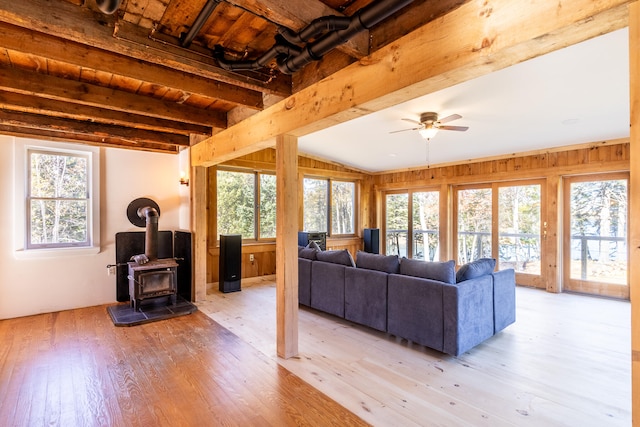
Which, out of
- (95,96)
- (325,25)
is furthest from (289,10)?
(95,96)

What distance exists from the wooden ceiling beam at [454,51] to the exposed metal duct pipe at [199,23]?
3.12ft

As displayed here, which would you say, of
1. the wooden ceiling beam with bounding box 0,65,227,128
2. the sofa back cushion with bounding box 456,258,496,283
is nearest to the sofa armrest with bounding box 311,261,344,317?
the sofa back cushion with bounding box 456,258,496,283

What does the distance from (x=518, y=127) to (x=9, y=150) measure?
22.2ft

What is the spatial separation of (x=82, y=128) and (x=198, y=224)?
1.89m

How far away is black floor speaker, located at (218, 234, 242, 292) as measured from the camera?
5523mm

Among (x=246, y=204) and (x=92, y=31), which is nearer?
(x=92, y=31)

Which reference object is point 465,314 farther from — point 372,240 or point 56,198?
point 56,198

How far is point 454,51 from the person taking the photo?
1.69 metres

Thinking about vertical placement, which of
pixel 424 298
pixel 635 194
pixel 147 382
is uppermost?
pixel 635 194

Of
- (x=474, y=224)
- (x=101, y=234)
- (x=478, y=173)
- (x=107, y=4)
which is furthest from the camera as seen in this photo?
(x=474, y=224)

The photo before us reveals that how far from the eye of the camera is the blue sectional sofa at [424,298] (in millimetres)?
3043

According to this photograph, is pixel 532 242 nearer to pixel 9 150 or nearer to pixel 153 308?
pixel 153 308

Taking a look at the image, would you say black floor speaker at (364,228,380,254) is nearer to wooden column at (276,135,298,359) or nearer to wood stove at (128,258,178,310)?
wood stove at (128,258,178,310)

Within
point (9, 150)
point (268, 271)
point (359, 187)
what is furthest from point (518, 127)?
point (9, 150)
